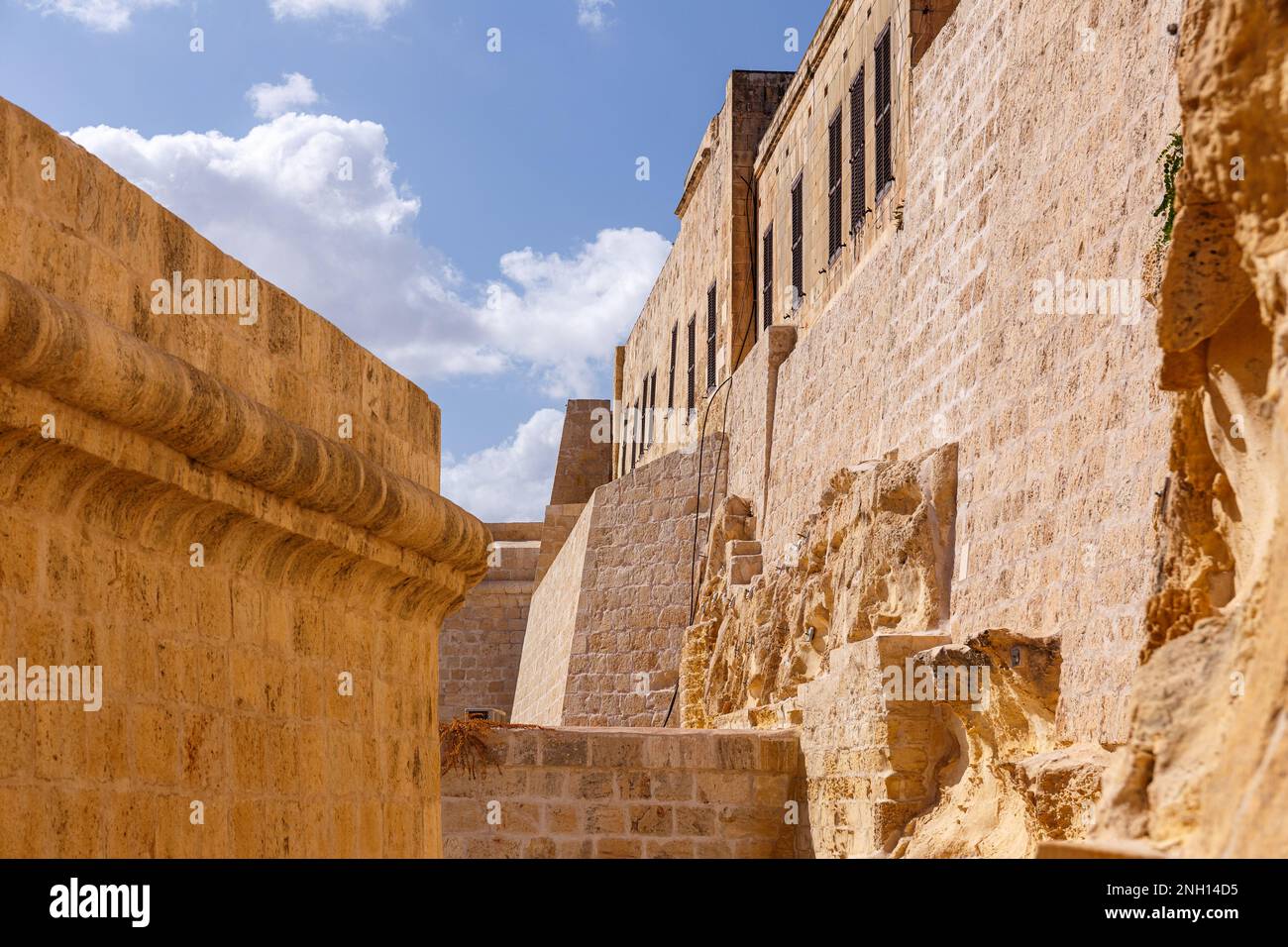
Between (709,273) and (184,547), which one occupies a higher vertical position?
(709,273)

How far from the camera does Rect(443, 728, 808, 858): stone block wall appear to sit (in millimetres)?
11234

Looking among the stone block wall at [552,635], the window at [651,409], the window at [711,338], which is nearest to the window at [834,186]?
the window at [711,338]

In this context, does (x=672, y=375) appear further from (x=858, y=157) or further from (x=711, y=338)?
(x=858, y=157)

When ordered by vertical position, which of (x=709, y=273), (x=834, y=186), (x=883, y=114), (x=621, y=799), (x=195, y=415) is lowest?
(x=621, y=799)

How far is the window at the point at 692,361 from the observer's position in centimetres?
2206

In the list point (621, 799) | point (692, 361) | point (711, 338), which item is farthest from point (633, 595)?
point (621, 799)

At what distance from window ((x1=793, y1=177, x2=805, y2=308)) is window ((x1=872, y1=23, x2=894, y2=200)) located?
2786 mm

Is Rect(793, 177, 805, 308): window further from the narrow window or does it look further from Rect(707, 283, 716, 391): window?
Rect(707, 283, 716, 391): window

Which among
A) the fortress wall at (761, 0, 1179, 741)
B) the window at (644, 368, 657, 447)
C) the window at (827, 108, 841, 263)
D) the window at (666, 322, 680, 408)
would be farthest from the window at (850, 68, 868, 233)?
the window at (644, 368, 657, 447)

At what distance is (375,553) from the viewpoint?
576 cm

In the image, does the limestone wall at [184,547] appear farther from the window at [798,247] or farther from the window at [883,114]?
the window at [798,247]

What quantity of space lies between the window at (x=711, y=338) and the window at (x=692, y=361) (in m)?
1.00

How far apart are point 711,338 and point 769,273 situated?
2.40m

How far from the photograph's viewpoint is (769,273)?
60.3 feet
